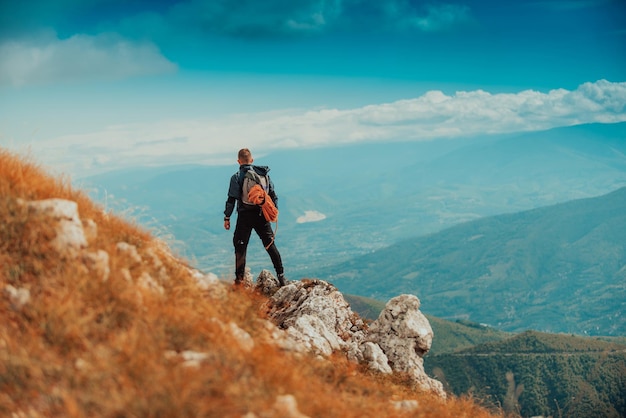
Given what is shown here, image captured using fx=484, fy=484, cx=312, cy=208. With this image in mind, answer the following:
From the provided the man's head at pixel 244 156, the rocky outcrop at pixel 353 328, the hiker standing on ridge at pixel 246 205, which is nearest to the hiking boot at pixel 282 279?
the rocky outcrop at pixel 353 328

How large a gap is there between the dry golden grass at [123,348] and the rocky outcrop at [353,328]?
3.56 metres

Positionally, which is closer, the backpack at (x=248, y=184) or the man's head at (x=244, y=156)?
the backpack at (x=248, y=184)

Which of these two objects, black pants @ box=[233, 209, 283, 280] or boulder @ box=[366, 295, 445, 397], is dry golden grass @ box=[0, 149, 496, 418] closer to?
boulder @ box=[366, 295, 445, 397]

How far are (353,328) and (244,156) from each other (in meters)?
7.10

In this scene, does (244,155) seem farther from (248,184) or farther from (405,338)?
(405,338)

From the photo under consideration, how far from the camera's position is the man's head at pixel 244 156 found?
1475cm

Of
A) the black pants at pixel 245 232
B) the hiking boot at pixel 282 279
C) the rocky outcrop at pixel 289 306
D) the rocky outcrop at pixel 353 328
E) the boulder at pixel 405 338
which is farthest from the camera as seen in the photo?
the hiking boot at pixel 282 279

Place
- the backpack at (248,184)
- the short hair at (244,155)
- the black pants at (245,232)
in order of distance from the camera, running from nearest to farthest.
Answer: the backpack at (248,184) → the short hair at (244,155) → the black pants at (245,232)

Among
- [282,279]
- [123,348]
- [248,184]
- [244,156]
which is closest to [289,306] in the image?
[282,279]

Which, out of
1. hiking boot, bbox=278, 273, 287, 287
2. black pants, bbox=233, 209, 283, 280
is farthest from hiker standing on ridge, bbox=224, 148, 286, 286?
hiking boot, bbox=278, 273, 287, 287

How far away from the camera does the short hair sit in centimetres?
1475

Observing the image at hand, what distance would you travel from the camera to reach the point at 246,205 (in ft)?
48.2

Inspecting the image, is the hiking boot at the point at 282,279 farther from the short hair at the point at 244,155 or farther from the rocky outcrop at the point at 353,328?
the short hair at the point at 244,155

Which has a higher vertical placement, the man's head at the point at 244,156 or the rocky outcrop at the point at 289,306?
the man's head at the point at 244,156
